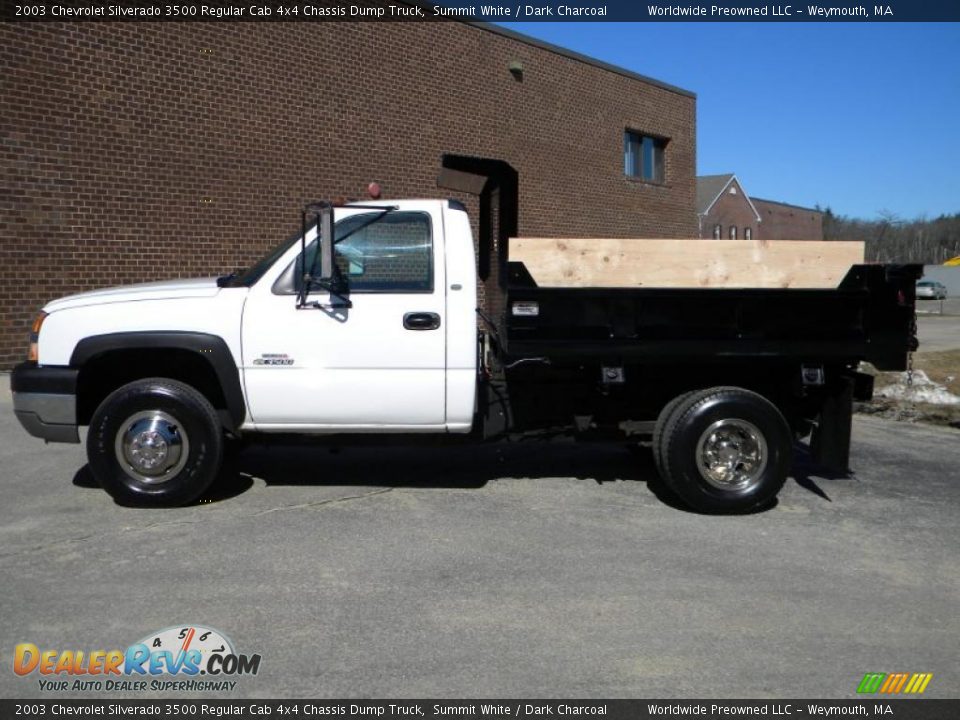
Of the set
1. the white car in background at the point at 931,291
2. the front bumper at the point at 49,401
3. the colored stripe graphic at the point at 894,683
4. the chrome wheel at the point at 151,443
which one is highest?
the white car in background at the point at 931,291

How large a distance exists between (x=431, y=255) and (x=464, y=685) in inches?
120

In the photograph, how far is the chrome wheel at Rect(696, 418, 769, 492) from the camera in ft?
18.6

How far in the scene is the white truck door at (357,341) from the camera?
219 inches

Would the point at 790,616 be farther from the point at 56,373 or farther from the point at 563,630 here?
the point at 56,373

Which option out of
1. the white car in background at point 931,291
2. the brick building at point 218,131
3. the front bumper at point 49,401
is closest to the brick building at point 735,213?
the white car in background at point 931,291

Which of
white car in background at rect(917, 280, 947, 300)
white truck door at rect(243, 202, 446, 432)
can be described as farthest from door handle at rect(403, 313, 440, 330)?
white car in background at rect(917, 280, 947, 300)

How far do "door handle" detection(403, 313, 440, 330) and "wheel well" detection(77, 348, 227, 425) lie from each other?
1.41 m

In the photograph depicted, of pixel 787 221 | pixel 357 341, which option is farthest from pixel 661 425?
pixel 787 221

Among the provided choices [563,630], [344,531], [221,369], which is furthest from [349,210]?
[563,630]

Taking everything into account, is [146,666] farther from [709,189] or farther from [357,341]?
[709,189]

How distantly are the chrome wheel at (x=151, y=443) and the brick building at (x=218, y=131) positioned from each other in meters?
6.96

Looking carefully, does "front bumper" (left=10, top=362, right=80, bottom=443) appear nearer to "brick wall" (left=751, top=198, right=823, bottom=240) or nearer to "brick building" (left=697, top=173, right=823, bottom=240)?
"brick building" (left=697, top=173, right=823, bottom=240)

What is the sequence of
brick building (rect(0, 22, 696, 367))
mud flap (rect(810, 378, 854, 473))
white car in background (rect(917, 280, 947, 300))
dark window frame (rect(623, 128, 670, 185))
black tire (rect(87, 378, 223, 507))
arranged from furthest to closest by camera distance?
white car in background (rect(917, 280, 947, 300))
dark window frame (rect(623, 128, 670, 185))
brick building (rect(0, 22, 696, 367))
mud flap (rect(810, 378, 854, 473))
black tire (rect(87, 378, 223, 507))

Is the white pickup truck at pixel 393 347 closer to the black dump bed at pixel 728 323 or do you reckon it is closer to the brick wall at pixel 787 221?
the black dump bed at pixel 728 323
